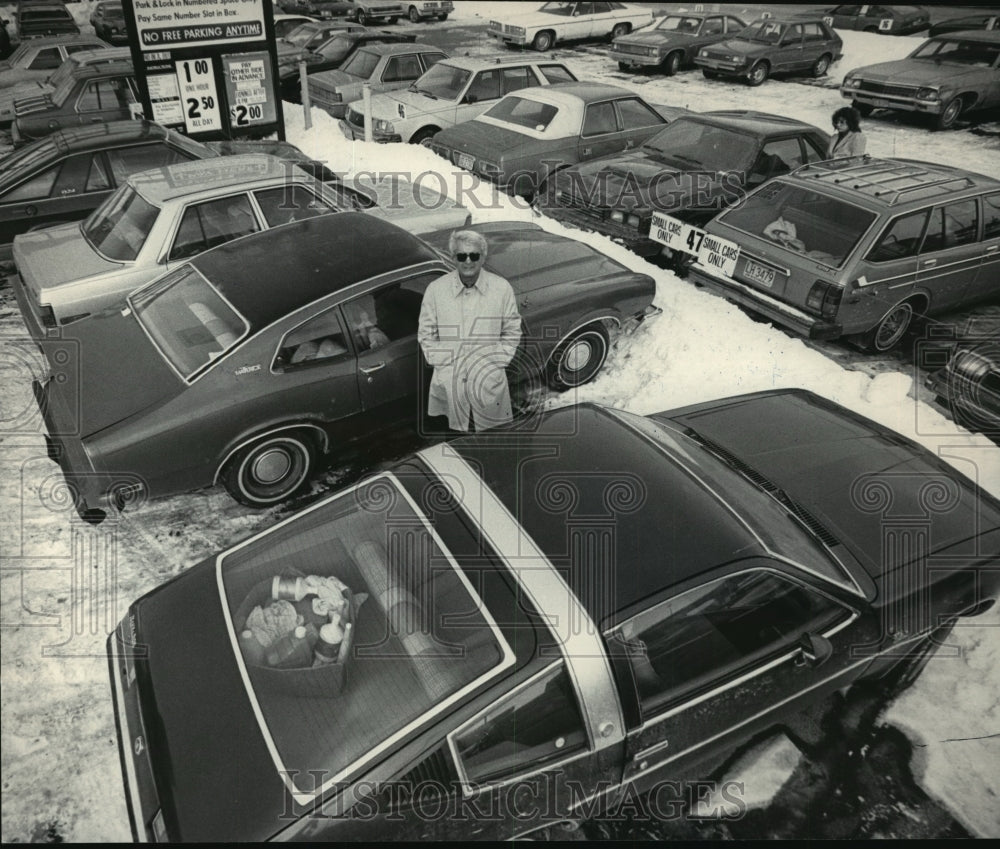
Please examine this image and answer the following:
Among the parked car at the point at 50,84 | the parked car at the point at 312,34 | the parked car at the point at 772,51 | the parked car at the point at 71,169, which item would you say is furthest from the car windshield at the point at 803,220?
the parked car at the point at 312,34

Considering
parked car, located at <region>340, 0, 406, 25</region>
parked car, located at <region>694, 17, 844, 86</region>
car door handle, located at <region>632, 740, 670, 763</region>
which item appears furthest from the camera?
parked car, located at <region>340, 0, 406, 25</region>

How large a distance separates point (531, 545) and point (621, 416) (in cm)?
127

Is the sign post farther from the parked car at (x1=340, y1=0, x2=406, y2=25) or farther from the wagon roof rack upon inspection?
the parked car at (x1=340, y1=0, x2=406, y2=25)

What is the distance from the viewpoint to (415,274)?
495cm

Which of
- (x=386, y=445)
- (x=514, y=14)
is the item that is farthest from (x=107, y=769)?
(x=514, y=14)

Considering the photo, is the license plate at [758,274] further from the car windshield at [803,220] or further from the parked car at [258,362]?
the parked car at [258,362]

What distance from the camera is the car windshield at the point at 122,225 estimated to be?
6062 millimetres

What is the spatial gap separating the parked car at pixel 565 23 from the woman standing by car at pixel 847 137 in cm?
1562

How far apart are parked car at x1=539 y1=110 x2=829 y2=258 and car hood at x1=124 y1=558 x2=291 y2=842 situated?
20.5ft

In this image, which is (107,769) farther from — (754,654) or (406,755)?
(754,654)

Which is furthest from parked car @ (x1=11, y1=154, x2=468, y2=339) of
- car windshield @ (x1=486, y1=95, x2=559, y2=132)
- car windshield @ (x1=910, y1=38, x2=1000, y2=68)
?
car windshield @ (x1=910, y1=38, x2=1000, y2=68)

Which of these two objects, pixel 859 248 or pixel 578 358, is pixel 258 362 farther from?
pixel 859 248

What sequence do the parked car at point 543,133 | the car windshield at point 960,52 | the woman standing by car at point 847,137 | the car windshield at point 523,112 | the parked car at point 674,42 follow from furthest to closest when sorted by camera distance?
1. the parked car at point 674,42
2. the car windshield at point 960,52
3. the car windshield at point 523,112
4. the parked car at point 543,133
5. the woman standing by car at point 847,137

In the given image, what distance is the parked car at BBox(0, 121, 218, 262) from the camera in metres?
7.51
